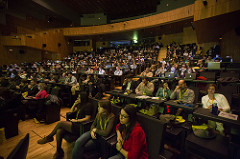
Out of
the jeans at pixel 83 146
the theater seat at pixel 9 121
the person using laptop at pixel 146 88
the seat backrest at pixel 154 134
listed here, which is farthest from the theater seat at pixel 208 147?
the theater seat at pixel 9 121

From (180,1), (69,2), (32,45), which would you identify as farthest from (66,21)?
(180,1)

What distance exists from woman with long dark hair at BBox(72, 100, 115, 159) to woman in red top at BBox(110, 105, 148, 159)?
267mm

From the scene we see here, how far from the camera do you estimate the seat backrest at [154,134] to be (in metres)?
1.43

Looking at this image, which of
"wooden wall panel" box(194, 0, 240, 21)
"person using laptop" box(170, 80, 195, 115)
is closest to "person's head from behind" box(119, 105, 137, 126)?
"person using laptop" box(170, 80, 195, 115)

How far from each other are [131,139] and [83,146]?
78 cm

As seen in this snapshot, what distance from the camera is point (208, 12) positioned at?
477 cm

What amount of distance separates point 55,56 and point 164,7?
13666 mm

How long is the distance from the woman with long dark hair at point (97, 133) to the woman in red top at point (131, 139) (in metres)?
0.27

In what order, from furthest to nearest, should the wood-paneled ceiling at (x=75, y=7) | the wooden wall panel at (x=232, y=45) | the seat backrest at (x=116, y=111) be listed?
the wood-paneled ceiling at (x=75, y=7), the wooden wall panel at (x=232, y=45), the seat backrest at (x=116, y=111)

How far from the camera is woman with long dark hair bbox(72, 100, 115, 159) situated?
175 cm

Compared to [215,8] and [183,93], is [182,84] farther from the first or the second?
[215,8]

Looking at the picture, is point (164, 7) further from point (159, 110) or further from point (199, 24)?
point (159, 110)

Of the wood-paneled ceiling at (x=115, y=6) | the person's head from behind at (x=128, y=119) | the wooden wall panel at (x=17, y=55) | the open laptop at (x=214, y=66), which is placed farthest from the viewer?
the wood-paneled ceiling at (x=115, y=6)

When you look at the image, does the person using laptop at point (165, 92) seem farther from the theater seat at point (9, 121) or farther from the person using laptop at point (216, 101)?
the theater seat at point (9, 121)
